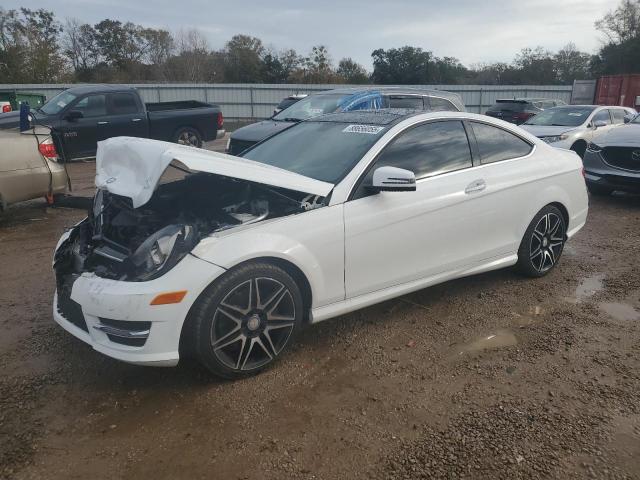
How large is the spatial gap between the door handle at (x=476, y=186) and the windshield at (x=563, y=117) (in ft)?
28.7

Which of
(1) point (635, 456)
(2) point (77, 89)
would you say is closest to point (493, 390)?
(1) point (635, 456)

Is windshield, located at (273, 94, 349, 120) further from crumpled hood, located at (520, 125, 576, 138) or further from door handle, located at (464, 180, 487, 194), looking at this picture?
door handle, located at (464, 180, 487, 194)

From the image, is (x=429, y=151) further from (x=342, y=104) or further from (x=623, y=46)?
(x=623, y=46)

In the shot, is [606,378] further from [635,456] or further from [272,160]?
[272,160]

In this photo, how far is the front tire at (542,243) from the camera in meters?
4.57

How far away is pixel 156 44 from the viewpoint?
52.5m

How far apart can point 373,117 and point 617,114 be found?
35.5ft

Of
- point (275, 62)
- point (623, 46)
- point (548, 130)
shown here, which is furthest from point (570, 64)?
point (548, 130)

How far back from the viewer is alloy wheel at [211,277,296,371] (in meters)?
2.93

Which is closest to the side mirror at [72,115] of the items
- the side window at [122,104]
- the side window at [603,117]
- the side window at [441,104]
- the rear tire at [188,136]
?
the side window at [122,104]

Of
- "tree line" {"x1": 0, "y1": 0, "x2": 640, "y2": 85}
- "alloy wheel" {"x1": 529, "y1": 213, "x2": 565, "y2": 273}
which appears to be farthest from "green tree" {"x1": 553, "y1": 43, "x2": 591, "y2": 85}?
"alloy wheel" {"x1": 529, "y1": 213, "x2": 565, "y2": 273}

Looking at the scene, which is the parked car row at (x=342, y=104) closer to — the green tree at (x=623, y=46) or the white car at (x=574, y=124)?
the white car at (x=574, y=124)

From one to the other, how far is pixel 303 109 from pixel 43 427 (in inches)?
311

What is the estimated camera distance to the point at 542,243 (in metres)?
4.73
